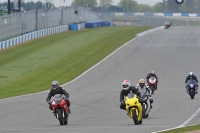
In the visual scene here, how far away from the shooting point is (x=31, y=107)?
24.6 metres

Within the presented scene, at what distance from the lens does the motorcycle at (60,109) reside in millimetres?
18672

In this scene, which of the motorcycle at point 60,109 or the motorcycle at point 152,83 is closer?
the motorcycle at point 60,109

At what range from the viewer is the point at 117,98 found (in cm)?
2798

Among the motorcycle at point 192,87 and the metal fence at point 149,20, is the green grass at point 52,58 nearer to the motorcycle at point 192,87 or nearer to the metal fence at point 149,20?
the motorcycle at point 192,87

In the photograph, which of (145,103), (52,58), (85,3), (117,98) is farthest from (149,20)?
(145,103)

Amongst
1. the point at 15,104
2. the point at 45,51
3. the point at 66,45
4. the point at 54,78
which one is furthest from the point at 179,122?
the point at 66,45

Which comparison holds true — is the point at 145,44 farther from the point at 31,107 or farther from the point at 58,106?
the point at 58,106

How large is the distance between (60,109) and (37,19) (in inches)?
2104

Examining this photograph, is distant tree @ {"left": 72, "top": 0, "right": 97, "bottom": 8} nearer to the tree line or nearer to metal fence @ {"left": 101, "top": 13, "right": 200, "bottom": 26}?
the tree line

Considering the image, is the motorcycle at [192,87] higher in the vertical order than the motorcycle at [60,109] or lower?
lower

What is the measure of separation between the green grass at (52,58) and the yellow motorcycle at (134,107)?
13.6 m

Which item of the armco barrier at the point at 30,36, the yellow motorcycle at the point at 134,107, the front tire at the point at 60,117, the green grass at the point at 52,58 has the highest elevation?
the yellow motorcycle at the point at 134,107

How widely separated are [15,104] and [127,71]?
52.8ft

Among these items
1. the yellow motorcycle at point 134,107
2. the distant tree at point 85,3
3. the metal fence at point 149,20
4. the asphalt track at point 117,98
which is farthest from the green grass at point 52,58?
the distant tree at point 85,3
